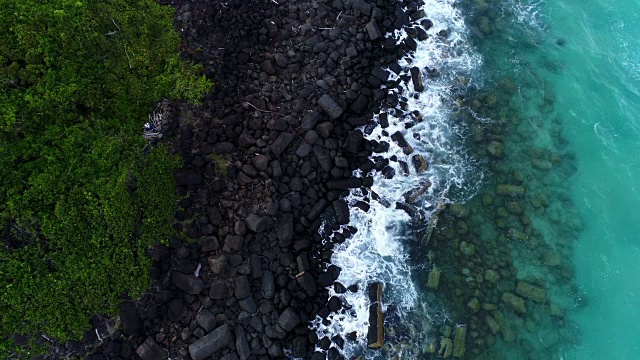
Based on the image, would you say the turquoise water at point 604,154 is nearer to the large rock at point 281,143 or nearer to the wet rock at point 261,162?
the large rock at point 281,143

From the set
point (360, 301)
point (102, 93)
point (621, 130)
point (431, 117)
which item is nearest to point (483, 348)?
point (360, 301)

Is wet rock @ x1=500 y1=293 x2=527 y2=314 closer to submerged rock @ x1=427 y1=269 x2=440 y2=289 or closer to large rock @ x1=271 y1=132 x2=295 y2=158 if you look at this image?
submerged rock @ x1=427 y1=269 x2=440 y2=289

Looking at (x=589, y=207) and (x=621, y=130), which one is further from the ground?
(x=621, y=130)

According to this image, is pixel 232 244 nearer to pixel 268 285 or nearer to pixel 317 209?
pixel 268 285

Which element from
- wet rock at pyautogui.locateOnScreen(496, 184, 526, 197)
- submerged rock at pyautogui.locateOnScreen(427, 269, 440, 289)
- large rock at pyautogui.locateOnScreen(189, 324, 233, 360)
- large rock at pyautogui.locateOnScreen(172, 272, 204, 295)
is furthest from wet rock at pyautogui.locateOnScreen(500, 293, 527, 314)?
large rock at pyautogui.locateOnScreen(172, 272, 204, 295)

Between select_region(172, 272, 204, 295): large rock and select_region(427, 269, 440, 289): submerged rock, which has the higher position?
select_region(427, 269, 440, 289): submerged rock

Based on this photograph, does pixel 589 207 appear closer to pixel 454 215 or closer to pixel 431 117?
pixel 454 215

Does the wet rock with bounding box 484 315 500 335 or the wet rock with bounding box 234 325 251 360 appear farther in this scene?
the wet rock with bounding box 484 315 500 335
